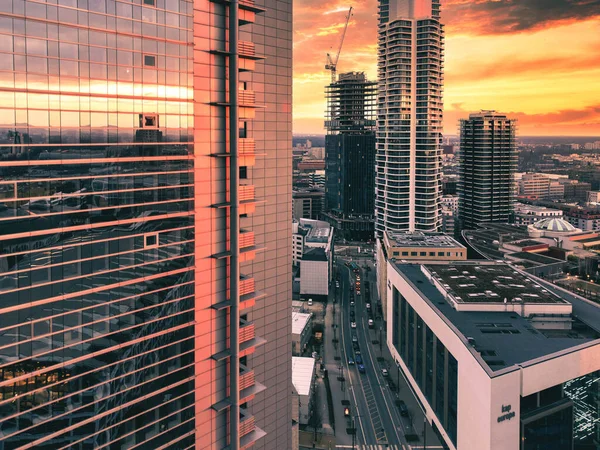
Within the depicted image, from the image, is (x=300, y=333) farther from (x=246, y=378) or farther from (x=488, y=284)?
(x=246, y=378)

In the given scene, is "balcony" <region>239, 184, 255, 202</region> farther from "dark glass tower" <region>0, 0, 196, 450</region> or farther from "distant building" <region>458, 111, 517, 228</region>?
"distant building" <region>458, 111, 517, 228</region>

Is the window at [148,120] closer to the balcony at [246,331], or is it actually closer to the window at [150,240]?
the window at [150,240]

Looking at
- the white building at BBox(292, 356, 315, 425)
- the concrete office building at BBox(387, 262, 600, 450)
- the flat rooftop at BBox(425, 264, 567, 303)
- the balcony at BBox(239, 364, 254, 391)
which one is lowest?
the white building at BBox(292, 356, 315, 425)

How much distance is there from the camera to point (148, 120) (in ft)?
98.7

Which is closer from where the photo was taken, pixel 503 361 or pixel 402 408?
pixel 503 361

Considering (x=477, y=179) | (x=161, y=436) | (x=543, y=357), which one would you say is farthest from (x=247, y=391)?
(x=477, y=179)

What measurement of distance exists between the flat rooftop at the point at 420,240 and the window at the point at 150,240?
284 ft

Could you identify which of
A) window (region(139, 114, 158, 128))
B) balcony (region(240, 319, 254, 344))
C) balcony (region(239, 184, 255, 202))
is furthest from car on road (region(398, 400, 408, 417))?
window (region(139, 114, 158, 128))

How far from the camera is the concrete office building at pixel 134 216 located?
2500 centimetres

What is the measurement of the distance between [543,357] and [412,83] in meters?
110

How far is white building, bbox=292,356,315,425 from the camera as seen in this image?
77.4 meters

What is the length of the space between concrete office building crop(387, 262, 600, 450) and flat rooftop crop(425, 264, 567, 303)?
16cm

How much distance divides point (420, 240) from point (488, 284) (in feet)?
127

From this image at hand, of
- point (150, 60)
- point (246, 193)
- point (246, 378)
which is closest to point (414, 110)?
point (246, 193)
